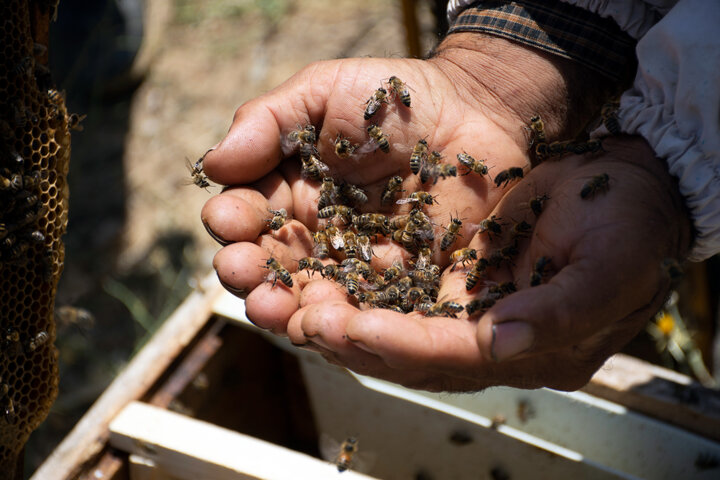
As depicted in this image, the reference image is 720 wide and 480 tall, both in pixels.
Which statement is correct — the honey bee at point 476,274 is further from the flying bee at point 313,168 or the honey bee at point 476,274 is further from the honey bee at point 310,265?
the flying bee at point 313,168

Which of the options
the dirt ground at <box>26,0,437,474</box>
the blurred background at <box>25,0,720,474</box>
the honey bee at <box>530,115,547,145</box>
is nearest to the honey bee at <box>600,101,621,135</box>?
the honey bee at <box>530,115,547,145</box>

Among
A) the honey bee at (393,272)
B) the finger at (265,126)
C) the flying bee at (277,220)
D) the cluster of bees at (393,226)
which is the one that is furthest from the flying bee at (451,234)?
the finger at (265,126)

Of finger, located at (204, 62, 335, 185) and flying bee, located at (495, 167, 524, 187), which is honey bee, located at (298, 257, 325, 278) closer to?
finger, located at (204, 62, 335, 185)

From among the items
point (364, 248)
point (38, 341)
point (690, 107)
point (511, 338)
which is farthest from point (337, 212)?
point (690, 107)

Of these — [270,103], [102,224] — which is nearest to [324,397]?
[270,103]

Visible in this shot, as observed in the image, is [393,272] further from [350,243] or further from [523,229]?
[523,229]

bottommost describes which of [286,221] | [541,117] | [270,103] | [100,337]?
[100,337]

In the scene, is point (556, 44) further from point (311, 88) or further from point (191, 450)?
point (191, 450)
